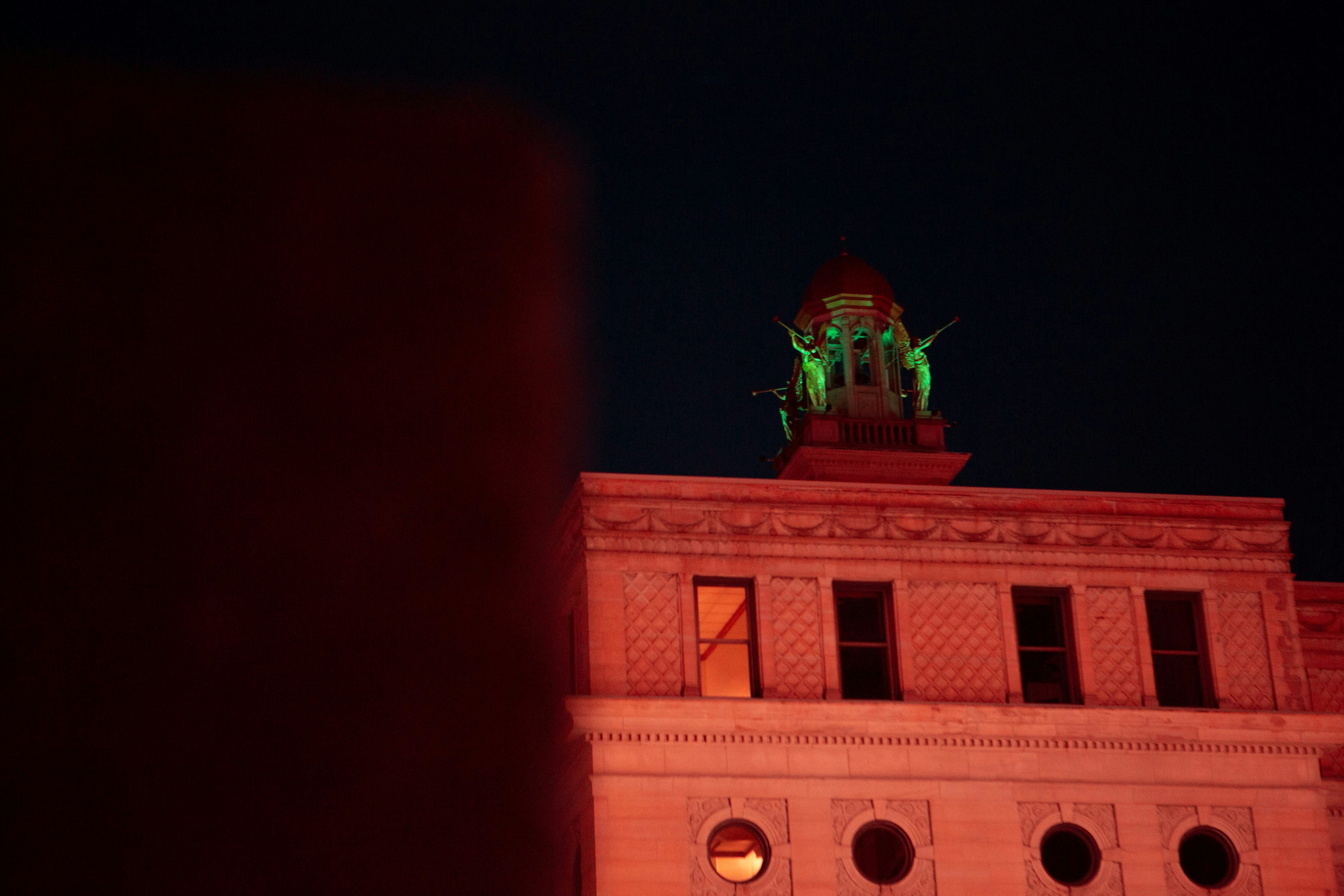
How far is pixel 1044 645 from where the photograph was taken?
2762 centimetres

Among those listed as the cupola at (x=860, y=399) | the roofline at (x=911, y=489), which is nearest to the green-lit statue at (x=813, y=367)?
the cupola at (x=860, y=399)

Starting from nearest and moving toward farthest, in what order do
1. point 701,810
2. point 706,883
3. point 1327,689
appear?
point 706,883
point 701,810
point 1327,689

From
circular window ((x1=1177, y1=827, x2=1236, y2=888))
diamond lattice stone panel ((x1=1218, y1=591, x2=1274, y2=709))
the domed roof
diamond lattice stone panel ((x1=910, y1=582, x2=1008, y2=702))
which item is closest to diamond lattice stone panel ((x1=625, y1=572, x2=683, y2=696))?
diamond lattice stone panel ((x1=910, y1=582, x2=1008, y2=702))

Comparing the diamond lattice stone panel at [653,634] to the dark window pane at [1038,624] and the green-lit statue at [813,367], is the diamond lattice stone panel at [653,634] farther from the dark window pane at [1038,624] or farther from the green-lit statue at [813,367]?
the green-lit statue at [813,367]

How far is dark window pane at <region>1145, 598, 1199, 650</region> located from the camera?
28047mm

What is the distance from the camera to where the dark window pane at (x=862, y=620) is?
27.0 metres

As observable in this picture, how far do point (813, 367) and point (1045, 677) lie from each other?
16.8m

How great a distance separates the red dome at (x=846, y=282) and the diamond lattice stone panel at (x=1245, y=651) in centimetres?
1476

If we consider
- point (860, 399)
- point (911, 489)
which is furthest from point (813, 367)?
point (911, 489)

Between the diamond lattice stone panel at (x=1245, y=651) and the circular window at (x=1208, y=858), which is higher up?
the diamond lattice stone panel at (x=1245, y=651)

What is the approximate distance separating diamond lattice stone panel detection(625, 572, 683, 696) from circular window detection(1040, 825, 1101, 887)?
241 inches

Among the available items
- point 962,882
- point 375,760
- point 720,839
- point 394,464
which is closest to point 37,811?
point 375,760

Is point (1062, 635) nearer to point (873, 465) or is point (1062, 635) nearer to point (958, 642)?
point (958, 642)

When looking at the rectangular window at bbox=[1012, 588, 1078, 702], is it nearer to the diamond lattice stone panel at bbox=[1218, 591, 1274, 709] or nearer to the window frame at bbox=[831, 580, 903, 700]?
the window frame at bbox=[831, 580, 903, 700]
